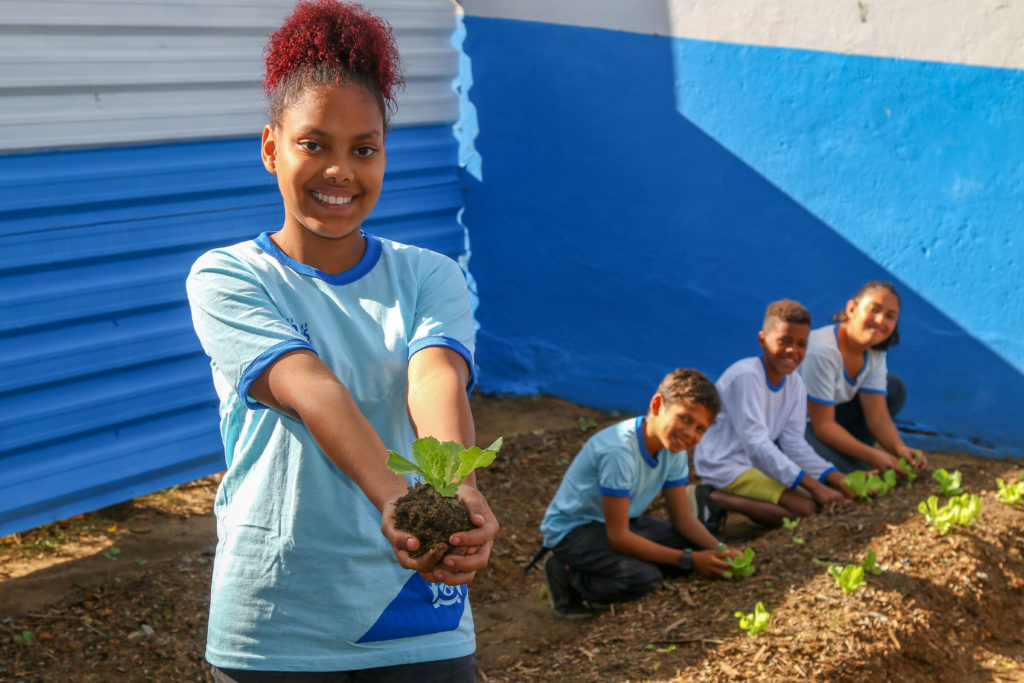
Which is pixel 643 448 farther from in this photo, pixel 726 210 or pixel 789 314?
pixel 726 210

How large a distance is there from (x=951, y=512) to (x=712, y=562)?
112 centimetres

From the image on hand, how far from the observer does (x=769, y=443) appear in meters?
5.05

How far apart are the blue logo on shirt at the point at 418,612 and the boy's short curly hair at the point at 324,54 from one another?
0.85m

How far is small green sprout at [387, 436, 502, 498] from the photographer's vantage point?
63.6 inches

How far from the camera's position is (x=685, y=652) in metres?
3.59

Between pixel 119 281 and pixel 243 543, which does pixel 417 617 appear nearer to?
pixel 243 543

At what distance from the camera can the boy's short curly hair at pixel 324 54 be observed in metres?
1.72

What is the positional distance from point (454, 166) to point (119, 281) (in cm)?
283

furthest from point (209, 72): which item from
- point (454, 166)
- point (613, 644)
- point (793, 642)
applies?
point (793, 642)

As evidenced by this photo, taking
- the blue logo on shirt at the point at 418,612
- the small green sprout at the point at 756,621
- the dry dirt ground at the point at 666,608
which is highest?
the blue logo on shirt at the point at 418,612

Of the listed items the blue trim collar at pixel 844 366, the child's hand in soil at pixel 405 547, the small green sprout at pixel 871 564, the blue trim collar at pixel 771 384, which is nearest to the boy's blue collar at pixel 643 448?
the small green sprout at pixel 871 564

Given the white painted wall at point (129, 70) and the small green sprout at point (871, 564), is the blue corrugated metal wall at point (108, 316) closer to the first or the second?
the white painted wall at point (129, 70)

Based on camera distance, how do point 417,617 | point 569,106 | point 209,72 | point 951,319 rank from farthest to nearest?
point 569,106
point 951,319
point 209,72
point 417,617

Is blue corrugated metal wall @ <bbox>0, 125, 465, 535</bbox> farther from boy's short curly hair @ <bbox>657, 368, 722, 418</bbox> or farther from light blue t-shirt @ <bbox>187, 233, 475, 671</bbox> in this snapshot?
light blue t-shirt @ <bbox>187, 233, 475, 671</bbox>
